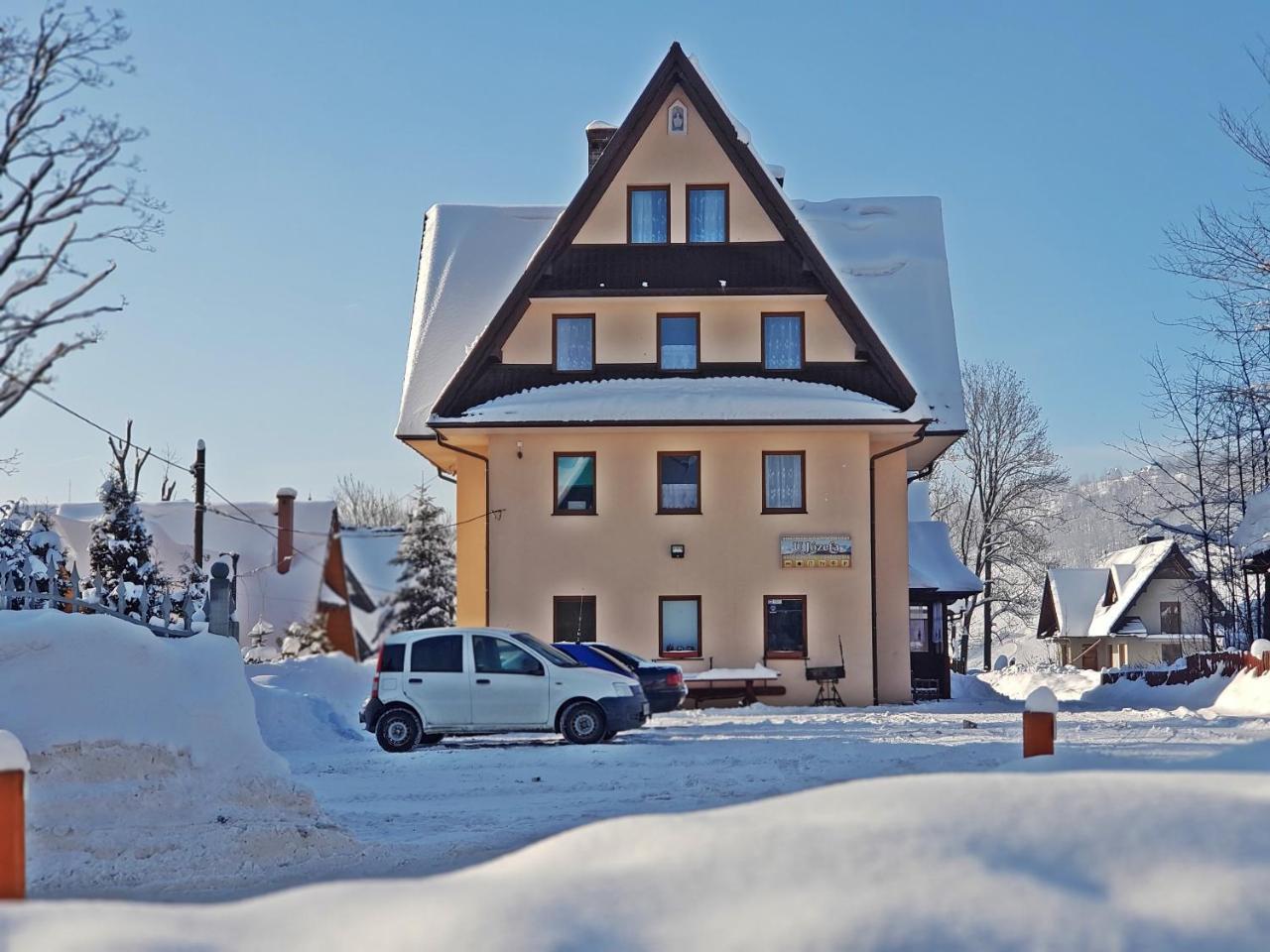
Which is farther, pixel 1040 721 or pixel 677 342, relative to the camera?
pixel 677 342

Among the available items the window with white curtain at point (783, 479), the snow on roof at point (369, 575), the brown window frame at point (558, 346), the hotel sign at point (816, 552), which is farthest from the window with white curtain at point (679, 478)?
the snow on roof at point (369, 575)

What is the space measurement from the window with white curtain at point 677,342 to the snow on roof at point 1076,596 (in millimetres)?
56453

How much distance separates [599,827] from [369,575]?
69.1 m

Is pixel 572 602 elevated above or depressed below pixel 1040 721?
above

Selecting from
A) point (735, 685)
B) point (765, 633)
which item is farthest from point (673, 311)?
point (735, 685)

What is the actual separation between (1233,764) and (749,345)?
93.8ft

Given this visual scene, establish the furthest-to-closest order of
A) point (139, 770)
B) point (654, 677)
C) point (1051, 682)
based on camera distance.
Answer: point (1051, 682), point (654, 677), point (139, 770)

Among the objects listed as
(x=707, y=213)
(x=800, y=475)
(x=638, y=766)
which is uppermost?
(x=707, y=213)

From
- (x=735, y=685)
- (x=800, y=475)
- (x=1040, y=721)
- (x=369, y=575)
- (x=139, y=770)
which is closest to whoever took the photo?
(x=1040, y=721)

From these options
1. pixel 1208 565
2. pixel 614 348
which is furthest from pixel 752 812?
pixel 1208 565

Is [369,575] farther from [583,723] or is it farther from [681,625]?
[583,723]

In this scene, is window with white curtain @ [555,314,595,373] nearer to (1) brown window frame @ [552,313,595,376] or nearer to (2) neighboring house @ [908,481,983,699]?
(1) brown window frame @ [552,313,595,376]

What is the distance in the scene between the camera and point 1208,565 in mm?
42156

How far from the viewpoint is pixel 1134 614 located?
78.6 meters
